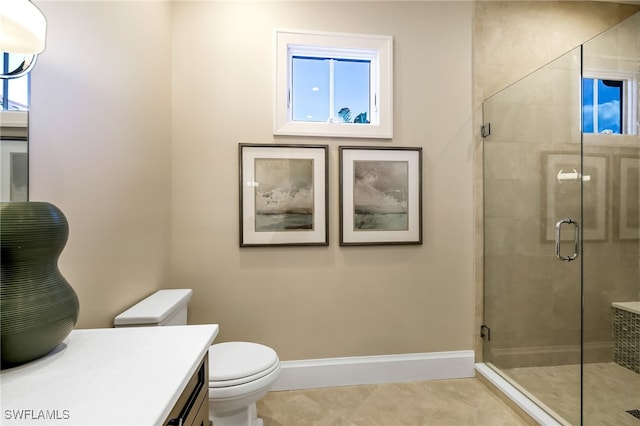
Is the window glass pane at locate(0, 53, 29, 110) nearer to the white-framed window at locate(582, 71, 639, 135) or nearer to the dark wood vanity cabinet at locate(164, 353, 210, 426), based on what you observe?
the dark wood vanity cabinet at locate(164, 353, 210, 426)

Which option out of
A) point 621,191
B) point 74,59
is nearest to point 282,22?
point 74,59

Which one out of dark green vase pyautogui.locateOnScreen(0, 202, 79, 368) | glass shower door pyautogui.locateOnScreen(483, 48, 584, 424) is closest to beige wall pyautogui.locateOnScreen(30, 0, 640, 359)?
glass shower door pyautogui.locateOnScreen(483, 48, 584, 424)

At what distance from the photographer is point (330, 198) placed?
2.16 meters

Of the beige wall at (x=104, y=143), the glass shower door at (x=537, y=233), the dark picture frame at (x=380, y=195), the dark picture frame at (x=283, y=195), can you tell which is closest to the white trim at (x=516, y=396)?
the glass shower door at (x=537, y=233)

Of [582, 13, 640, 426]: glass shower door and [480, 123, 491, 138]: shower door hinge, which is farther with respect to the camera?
[480, 123, 491, 138]: shower door hinge

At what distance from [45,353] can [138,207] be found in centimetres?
95

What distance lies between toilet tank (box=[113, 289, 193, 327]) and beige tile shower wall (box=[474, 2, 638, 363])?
199 centimetres

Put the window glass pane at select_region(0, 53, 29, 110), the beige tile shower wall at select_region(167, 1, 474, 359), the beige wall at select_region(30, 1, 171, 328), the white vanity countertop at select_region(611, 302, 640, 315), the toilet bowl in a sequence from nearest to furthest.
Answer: the window glass pane at select_region(0, 53, 29, 110)
the beige wall at select_region(30, 1, 171, 328)
the toilet bowl
the white vanity countertop at select_region(611, 302, 640, 315)
the beige tile shower wall at select_region(167, 1, 474, 359)

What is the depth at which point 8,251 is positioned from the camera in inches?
27.9

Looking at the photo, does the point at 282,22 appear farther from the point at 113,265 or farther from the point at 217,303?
the point at 217,303

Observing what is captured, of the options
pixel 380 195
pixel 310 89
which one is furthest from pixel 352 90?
pixel 380 195

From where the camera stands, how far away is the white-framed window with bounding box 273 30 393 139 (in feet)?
6.91

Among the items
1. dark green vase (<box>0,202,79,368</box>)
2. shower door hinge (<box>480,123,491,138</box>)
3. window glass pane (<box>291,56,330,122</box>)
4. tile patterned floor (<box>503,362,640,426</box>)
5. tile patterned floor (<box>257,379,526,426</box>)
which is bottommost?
tile patterned floor (<box>257,379,526,426</box>)

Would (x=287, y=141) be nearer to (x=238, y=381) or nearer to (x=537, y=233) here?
(x=238, y=381)
